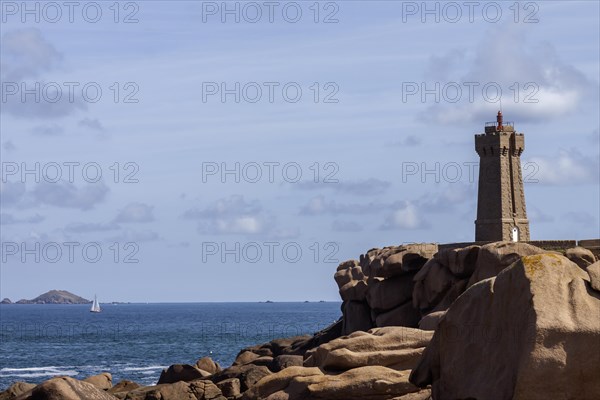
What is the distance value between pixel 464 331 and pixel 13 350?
84664 mm

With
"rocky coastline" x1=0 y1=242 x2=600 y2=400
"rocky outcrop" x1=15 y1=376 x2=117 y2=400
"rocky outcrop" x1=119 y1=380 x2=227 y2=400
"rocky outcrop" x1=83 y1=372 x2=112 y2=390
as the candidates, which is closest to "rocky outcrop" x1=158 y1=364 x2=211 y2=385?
"rocky coastline" x1=0 y1=242 x2=600 y2=400

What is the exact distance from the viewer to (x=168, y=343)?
110688 millimetres

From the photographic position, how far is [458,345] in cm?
2242

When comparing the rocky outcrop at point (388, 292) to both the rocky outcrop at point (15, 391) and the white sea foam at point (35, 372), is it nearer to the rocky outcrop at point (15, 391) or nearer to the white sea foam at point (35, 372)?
the rocky outcrop at point (15, 391)

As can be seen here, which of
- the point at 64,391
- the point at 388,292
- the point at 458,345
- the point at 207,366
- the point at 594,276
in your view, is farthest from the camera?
the point at 207,366

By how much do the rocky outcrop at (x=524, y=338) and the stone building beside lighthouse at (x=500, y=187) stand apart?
54.5 m

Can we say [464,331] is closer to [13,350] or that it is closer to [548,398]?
[548,398]

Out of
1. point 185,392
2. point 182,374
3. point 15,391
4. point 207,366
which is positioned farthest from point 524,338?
point 207,366

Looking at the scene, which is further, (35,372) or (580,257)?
(35,372)

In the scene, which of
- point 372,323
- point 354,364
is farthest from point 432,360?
point 372,323

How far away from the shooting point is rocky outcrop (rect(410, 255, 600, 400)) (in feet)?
65.0

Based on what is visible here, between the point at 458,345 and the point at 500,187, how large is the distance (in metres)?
56.1

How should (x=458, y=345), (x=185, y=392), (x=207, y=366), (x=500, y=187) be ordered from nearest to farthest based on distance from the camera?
(x=458, y=345), (x=185, y=392), (x=207, y=366), (x=500, y=187)

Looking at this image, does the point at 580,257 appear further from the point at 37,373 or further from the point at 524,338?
the point at 37,373
